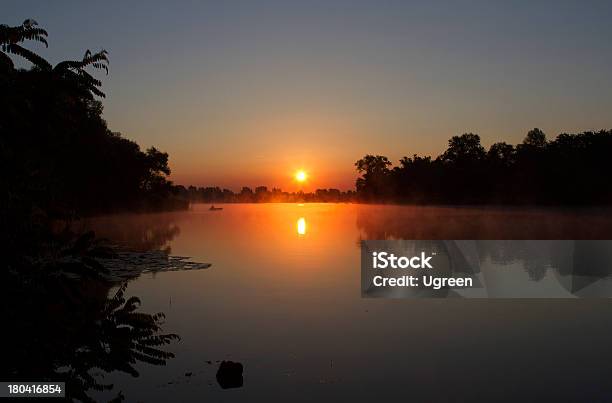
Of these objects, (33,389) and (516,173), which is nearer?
(33,389)

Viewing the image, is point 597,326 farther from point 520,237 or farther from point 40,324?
point 520,237

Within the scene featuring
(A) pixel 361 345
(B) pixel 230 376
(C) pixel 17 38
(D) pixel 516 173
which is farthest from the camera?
(D) pixel 516 173

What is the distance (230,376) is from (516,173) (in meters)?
137

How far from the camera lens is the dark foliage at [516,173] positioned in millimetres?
116750

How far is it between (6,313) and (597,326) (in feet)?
56.1

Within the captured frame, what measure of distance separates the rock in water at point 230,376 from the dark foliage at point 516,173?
124 m

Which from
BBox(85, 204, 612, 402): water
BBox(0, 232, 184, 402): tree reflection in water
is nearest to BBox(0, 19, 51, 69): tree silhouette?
BBox(0, 232, 184, 402): tree reflection in water

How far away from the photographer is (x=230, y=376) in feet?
36.2

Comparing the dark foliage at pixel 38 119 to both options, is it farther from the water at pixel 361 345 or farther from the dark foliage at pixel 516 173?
the dark foliage at pixel 516 173

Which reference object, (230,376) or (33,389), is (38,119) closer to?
(33,389)

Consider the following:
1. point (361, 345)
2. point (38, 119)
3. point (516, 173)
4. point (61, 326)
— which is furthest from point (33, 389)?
point (516, 173)

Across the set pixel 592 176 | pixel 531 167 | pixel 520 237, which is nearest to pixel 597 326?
pixel 520 237

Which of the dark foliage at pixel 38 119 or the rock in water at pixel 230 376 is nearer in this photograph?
the dark foliage at pixel 38 119

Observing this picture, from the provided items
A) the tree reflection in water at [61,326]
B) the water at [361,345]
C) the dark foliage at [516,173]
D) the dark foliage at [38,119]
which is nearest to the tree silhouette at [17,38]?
the dark foliage at [38,119]
